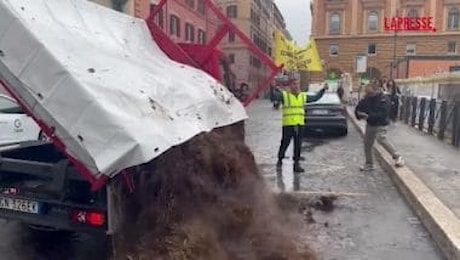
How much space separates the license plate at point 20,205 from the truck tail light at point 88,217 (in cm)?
40

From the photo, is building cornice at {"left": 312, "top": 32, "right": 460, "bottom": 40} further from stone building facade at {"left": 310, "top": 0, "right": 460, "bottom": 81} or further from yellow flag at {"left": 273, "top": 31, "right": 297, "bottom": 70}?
yellow flag at {"left": 273, "top": 31, "right": 297, "bottom": 70}

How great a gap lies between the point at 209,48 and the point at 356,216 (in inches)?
112

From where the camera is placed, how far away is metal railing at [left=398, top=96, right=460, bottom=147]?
13992mm

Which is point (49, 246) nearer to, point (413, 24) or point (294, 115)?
point (294, 115)

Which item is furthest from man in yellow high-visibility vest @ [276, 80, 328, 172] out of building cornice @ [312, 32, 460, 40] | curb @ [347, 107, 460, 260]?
building cornice @ [312, 32, 460, 40]

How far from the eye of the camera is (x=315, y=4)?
8075 cm

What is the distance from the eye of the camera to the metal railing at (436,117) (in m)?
14.0

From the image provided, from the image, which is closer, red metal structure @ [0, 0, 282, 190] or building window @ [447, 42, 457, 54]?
red metal structure @ [0, 0, 282, 190]

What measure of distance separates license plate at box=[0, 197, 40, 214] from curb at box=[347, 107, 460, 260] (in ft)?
12.5

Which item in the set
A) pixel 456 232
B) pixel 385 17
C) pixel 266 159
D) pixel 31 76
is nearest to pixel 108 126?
pixel 31 76

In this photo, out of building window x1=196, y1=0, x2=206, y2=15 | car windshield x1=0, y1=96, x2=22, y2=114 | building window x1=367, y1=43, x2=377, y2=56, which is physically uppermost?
building window x1=367, y1=43, x2=377, y2=56

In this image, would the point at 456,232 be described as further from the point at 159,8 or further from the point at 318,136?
the point at 318,136

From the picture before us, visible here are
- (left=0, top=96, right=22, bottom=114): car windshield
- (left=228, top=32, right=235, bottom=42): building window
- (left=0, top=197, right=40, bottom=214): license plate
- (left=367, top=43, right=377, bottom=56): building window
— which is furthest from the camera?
(left=367, top=43, right=377, bottom=56): building window

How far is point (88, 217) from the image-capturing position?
4723 millimetres
